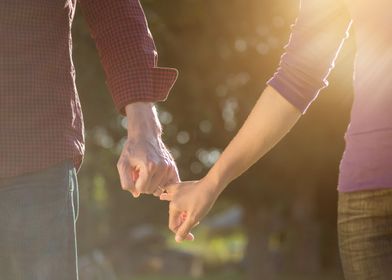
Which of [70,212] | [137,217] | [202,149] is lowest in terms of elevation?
[137,217]

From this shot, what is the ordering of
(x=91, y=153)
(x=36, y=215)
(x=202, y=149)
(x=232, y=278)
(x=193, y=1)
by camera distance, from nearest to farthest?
(x=36, y=215), (x=193, y=1), (x=202, y=149), (x=91, y=153), (x=232, y=278)

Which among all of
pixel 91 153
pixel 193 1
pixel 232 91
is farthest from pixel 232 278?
pixel 193 1

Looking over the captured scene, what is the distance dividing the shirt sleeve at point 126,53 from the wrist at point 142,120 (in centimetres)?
2

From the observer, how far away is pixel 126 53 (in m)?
3.46

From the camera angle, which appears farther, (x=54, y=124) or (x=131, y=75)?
(x=131, y=75)

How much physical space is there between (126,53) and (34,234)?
750 mm

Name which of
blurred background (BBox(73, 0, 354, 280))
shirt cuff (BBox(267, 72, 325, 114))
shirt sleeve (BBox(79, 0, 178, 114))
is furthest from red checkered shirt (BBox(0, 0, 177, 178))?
blurred background (BBox(73, 0, 354, 280))

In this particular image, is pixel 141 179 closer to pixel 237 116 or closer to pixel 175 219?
pixel 175 219

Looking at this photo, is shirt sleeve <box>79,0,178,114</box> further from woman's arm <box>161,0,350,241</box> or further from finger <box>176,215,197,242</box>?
finger <box>176,215,197,242</box>

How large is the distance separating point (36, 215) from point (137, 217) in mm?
35580

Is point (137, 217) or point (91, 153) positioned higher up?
point (91, 153)

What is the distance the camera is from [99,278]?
64.3ft

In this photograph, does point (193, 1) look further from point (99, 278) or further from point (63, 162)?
point (63, 162)

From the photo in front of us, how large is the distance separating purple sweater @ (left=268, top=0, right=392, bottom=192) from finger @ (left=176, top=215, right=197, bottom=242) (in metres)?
0.60
